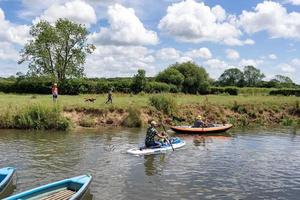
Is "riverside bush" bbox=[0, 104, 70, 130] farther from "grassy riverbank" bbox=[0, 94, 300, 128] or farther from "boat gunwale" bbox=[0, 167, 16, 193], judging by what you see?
"boat gunwale" bbox=[0, 167, 16, 193]

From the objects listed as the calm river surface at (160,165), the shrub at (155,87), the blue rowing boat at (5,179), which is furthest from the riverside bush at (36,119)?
the shrub at (155,87)

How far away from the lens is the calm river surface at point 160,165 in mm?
16688

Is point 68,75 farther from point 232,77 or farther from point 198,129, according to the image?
point 232,77

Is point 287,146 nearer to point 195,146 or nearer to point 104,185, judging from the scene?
point 195,146

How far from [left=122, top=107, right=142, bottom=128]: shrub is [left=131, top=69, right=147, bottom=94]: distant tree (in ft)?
80.7

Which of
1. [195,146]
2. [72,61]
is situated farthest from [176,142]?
[72,61]

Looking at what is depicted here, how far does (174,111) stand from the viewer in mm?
39375

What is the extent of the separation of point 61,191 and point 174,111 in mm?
25129

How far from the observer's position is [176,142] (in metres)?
26.6

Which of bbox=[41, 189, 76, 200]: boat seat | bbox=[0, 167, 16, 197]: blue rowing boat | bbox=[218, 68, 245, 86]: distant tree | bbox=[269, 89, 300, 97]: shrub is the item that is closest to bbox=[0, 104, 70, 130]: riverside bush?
bbox=[0, 167, 16, 197]: blue rowing boat

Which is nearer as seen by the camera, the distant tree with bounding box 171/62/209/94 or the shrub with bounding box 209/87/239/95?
the shrub with bounding box 209/87/239/95

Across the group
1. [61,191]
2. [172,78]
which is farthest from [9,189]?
[172,78]

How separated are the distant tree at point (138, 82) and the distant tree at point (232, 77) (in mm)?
74404

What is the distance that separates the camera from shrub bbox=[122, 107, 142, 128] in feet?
119
